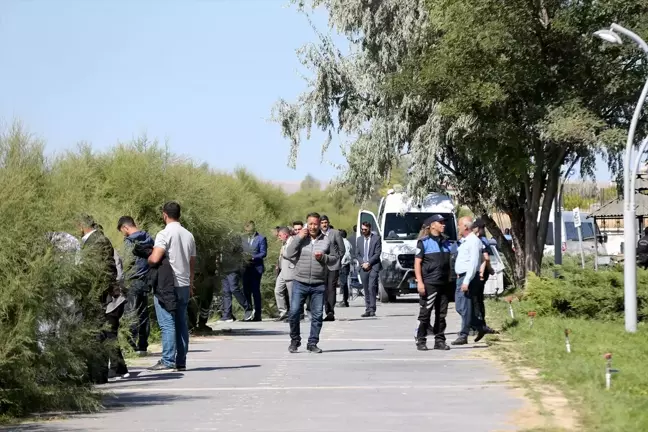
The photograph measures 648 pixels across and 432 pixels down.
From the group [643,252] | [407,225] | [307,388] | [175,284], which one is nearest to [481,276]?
[175,284]

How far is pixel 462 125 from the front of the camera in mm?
32406

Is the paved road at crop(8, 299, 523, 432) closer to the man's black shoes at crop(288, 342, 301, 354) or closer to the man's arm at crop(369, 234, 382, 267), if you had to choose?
the man's black shoes at crop(288, 342, 301, 354)

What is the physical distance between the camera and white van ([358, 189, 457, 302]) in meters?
34.2

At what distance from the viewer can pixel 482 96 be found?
3014cm

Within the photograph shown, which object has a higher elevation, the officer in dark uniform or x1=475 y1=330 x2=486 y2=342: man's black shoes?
the officer in dark uniform

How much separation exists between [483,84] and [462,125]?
7.18 feet

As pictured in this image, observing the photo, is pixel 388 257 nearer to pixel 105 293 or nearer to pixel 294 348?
pixel 294 348

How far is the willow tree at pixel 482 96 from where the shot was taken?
30234 millimetres

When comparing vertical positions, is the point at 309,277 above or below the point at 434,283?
above

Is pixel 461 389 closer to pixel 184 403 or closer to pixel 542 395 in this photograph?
pixel 542 395

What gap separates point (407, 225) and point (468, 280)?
16.8 metres

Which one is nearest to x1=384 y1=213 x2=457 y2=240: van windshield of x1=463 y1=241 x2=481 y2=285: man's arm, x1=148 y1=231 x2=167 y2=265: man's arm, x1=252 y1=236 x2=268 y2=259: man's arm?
x1=252 y1=236 x2=268 y2=259: man's arm

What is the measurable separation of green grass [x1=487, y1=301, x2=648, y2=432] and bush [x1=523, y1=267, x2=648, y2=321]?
1.44 ft

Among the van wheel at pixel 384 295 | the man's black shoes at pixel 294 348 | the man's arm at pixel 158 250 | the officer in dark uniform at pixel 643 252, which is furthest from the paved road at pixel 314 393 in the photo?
the van wheel at pixel 384 295
